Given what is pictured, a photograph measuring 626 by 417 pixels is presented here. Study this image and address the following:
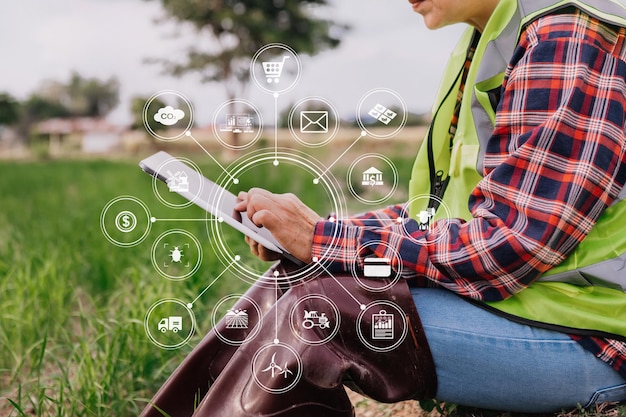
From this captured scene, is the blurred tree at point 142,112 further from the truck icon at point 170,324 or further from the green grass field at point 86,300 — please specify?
the truck icon at point 170,324

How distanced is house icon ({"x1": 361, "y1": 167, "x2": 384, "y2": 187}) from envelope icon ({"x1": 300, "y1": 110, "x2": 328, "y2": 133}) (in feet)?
0.44

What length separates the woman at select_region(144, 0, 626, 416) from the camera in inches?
44.0

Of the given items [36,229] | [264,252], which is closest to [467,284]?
[264,252]

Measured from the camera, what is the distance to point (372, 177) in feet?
4.10

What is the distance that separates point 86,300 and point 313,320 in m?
1.45

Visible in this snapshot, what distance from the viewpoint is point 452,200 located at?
4.56ft

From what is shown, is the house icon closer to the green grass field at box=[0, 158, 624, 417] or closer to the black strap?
the black strap

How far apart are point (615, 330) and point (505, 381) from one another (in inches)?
7.6

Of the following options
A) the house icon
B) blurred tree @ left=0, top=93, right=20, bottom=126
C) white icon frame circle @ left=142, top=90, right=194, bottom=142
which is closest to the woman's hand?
the house icon

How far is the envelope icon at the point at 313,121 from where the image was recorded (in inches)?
52.2

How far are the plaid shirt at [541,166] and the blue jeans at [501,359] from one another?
0.07 m

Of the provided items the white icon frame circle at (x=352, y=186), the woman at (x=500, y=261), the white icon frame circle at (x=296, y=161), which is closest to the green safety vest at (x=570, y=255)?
the woman at (x=500, y=261)

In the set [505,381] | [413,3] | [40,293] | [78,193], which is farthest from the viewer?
[78,193]

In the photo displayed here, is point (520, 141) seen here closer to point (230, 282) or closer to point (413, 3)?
point (413, 3)
